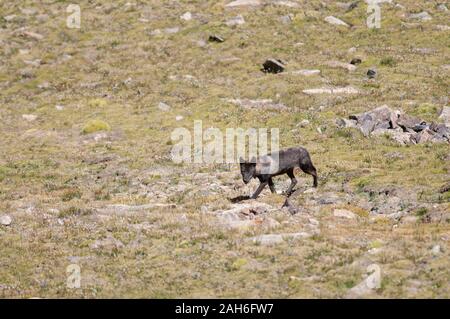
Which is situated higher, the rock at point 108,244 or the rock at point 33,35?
the rock at point 108,244

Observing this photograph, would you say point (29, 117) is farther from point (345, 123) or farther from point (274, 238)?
point (274, 238)

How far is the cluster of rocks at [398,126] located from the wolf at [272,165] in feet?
32.1

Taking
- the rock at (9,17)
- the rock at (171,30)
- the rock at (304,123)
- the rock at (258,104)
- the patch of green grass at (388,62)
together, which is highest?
the rock at (304,123)

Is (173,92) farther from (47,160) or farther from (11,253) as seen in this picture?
(11,253)

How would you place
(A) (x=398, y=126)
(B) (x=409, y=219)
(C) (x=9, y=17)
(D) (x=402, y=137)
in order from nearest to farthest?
(B) (x=409, y=219) < (D) (x=402, y=137) < (A) (x=398, y=126) < (C) (x=9, y=17)

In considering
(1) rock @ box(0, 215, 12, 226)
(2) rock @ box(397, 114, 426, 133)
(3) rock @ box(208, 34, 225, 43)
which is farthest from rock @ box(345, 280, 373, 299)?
(3) rock @ box(208, 34, 225, 43)

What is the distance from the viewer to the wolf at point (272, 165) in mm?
22562

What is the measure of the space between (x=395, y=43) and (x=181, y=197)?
33.7 metres

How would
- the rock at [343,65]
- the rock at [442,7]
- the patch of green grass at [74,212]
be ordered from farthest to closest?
the rock at [442,7] → the rock at [343,65] → the patch of green grass at [74,212]

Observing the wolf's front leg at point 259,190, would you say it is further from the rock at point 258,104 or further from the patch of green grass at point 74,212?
the rock at point 258,104

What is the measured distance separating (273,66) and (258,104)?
7.35 m

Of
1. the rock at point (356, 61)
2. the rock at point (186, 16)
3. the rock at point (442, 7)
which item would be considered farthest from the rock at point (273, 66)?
the rock at point (442, 7)

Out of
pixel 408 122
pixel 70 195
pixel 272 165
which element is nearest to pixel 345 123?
pixel 408 122

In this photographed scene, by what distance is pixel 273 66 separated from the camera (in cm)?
4919
